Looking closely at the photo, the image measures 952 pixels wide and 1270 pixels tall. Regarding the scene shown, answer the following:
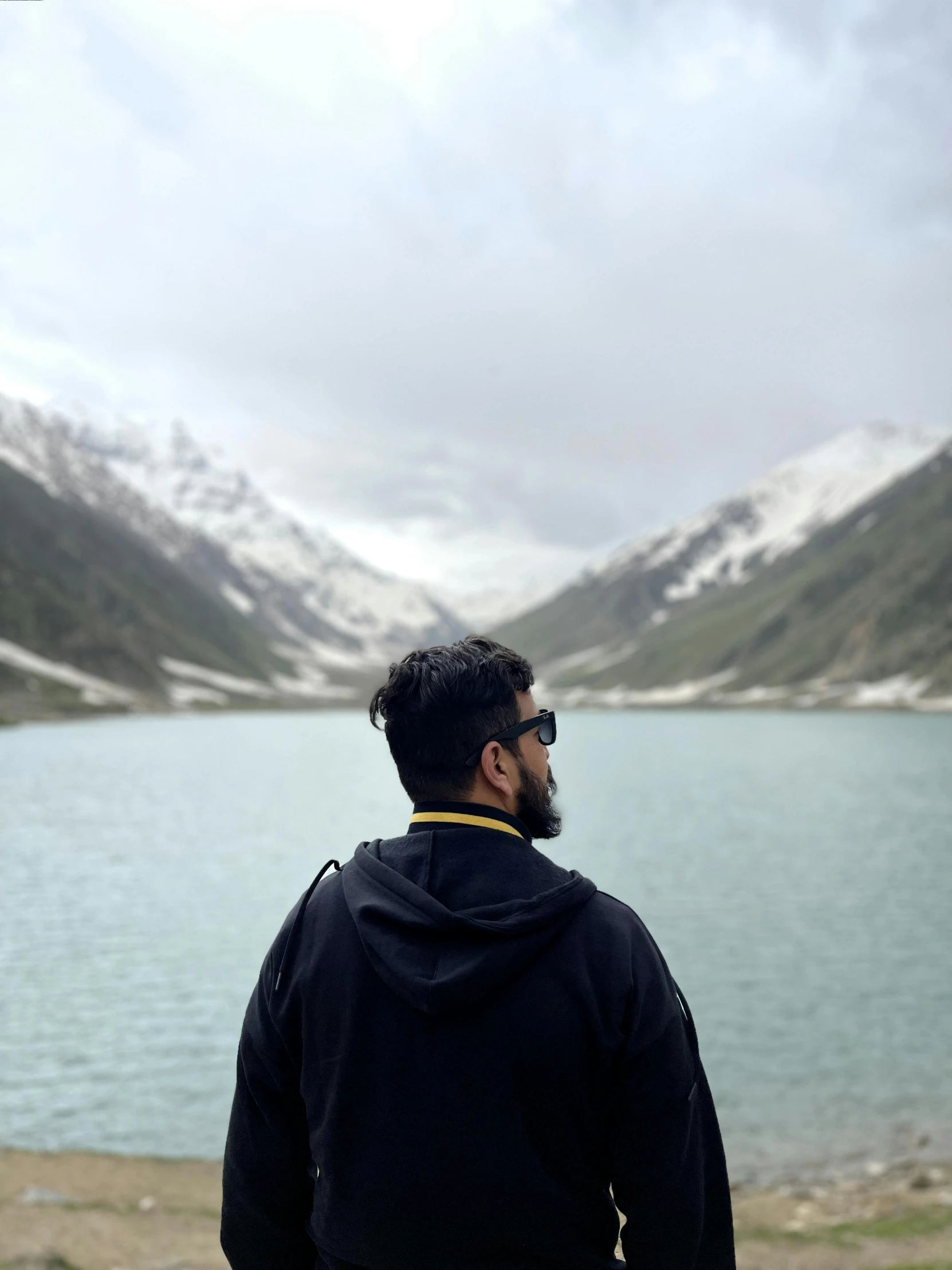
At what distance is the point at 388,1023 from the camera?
3.63 meters

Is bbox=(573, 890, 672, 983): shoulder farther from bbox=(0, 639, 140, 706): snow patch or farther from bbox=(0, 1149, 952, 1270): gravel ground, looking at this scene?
bbox=(0, 639, 140, 706): snow patch

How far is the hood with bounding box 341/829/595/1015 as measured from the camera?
136 inches

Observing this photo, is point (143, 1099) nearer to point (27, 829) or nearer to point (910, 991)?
point (910, 991)

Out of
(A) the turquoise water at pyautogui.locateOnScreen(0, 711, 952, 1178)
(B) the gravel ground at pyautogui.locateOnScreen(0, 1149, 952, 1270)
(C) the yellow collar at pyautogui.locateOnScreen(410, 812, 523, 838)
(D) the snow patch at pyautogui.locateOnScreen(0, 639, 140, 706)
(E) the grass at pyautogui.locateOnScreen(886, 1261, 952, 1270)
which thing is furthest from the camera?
(D) the snow patch at pyautogui.locateOnScreen(0, 639, 140, 706)

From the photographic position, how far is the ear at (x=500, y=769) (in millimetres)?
3959

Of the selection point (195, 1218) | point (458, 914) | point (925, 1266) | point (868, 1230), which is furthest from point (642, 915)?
point (458, 914)

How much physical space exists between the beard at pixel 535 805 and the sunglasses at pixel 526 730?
0.39ft

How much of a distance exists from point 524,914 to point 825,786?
65.4 metres

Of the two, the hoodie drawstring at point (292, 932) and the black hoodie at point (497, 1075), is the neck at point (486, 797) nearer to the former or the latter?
the black hoodie at point (497, 1075)

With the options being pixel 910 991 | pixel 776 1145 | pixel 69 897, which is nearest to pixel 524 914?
pixel 776 1145

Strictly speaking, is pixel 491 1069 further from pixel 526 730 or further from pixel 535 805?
pixel 526 730

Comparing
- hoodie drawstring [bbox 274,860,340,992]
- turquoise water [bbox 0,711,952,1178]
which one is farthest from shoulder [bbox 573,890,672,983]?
turquoise water [bbox 0,711,952,1178]

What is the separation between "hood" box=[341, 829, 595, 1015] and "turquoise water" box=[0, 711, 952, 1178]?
1313 cm

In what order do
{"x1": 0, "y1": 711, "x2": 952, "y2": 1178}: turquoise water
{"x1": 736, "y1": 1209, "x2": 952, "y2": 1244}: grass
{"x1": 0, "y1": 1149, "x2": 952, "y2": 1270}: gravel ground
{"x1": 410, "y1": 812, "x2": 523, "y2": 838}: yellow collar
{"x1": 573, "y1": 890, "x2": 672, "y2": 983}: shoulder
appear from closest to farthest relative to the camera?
{"x1": 573, "y1": 890, "x2": 672, "y2": 983}: shoulder < {"x1": 410, "y1": 812, "x2": 523, "y2": 838}: yellow collar < {"x1": 0, "y1": 1149, "x2": 952, "y2": 1270}: gravel ground < {"x1": 736, "y1": 1209, "x2": 952, "y2": 1244}: grass < {"x1": 0, "y1": 711, "x2": 952, "y2": 1178}: turquoise water
